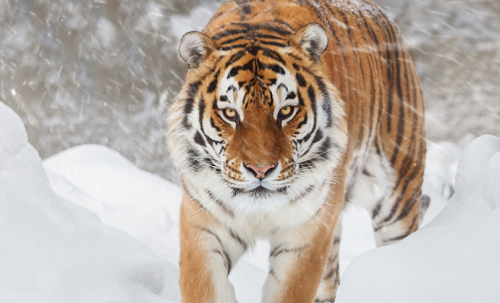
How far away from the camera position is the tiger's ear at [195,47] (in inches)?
66.1

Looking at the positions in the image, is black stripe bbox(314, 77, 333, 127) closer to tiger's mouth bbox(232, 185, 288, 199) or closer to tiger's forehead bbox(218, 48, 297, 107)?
tiger's forehead bbox(218, 48, 297, 107)

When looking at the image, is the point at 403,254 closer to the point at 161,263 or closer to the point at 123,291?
the point at 123,291

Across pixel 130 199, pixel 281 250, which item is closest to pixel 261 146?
pixel 281 250

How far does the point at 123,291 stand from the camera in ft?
5.90

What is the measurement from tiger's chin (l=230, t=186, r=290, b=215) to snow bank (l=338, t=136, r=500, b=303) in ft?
1.32

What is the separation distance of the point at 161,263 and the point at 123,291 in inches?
12.6


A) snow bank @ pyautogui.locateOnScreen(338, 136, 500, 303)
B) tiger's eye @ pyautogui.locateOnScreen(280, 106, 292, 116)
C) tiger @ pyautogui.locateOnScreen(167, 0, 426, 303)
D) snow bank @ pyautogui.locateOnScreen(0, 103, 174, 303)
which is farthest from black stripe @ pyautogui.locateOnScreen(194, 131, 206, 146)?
snow bank @ pyautogui.locateOnScreen(338, 136, 500, 303)

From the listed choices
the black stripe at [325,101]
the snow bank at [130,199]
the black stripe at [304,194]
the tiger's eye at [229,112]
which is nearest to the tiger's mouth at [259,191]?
the black stripe at [304,194]

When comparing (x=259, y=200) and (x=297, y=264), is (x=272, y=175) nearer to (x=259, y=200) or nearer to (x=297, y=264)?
(x=259, y=200)

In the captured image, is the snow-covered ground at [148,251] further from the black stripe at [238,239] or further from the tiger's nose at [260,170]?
the tiger's nose at [260,170]

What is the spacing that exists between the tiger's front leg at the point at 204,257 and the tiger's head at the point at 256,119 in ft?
0.25

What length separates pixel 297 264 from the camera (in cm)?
171

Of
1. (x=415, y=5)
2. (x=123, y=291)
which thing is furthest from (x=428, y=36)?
Result: (x=123, y=291)

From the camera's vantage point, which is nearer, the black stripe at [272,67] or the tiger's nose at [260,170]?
the tiger's nose at [260,170]
